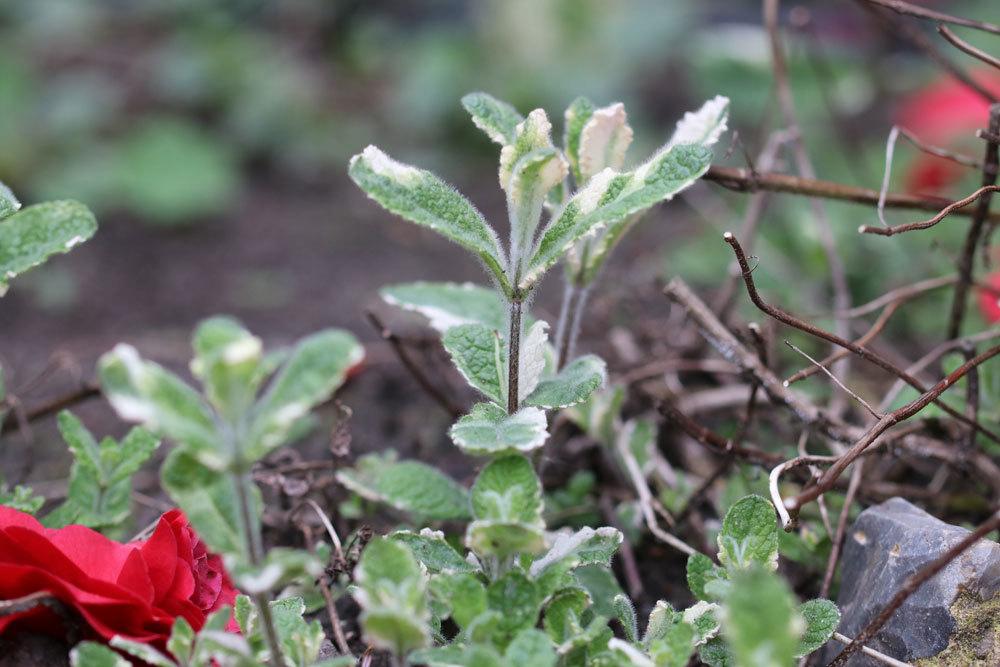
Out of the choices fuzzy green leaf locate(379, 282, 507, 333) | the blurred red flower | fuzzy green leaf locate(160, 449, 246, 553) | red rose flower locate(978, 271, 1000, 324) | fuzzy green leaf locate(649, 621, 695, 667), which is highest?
fuzzy green leaf locate(160, 449, 246, 553)

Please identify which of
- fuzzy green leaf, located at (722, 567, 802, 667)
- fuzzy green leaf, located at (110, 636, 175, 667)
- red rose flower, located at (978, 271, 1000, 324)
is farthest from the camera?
red rose flower, located at (978, 271, 1000, 324)

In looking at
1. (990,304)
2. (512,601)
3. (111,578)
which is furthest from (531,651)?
(990,304)

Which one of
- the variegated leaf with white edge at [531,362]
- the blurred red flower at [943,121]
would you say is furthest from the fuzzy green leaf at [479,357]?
the blurred red flower at [943,121]

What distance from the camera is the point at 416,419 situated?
4.12ft

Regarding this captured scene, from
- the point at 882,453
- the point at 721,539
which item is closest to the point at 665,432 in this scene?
the point at 882,453

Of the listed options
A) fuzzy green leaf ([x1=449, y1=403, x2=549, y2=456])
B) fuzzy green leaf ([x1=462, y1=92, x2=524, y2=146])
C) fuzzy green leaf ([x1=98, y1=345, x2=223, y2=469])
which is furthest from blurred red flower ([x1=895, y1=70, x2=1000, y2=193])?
fuzzy green leaf ([x1=98, y1=345, x2=223, y2=469])

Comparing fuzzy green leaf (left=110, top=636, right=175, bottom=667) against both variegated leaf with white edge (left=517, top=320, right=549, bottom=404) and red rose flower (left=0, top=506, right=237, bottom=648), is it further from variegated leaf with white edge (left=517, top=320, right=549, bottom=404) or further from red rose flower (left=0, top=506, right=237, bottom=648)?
variegated leaf with white edge (left=517, top=320, right=549, bottom=404)

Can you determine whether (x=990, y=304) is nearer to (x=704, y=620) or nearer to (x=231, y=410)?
(x=704, y=620)

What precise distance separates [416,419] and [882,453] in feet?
1.87

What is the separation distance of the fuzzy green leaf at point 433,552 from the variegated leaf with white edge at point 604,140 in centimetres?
31

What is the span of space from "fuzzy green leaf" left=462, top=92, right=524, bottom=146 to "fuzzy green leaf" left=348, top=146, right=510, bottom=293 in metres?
0.07

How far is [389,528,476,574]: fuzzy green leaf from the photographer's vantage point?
2.36 ft

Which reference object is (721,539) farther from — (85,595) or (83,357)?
(83,357)

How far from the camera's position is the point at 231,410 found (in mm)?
548
